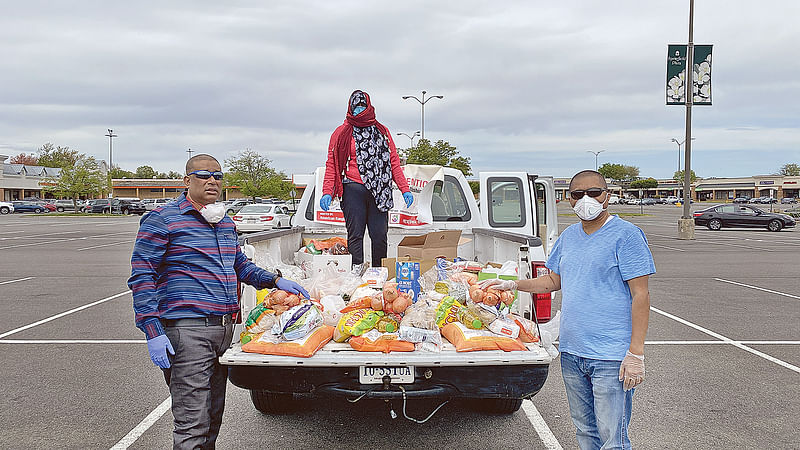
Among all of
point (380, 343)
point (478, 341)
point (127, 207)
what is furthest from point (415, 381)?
point (127, 207)

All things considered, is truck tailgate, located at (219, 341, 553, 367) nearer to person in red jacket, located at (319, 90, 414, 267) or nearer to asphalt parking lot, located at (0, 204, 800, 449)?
asphalt parking lot, located at (0, 204, 800, 449)

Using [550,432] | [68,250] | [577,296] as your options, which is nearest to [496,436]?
[550,432]

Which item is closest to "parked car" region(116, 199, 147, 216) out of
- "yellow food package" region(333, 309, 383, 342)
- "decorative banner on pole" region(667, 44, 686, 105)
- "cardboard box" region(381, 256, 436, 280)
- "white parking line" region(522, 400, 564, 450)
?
"decorative banner on pole" region(667, 44, 686, 105)

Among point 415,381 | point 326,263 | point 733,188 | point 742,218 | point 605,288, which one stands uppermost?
point 733,188

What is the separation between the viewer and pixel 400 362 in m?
3.49

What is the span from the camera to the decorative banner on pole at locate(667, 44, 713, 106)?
21578 mm

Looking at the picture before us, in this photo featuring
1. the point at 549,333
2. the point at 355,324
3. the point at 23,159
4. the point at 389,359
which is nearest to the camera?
the point at 389,359

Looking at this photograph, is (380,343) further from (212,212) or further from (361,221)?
(361,221)

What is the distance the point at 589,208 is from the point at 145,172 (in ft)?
458

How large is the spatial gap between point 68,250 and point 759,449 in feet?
66.6

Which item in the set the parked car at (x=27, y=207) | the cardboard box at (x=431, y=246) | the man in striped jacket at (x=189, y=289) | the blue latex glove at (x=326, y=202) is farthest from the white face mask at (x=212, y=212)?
the parked car at (x=27, y=207)

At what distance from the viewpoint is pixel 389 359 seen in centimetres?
350

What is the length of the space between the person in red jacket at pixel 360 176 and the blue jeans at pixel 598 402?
2963mm

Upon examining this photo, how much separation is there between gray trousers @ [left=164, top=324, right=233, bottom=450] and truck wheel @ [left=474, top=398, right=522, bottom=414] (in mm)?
2223
